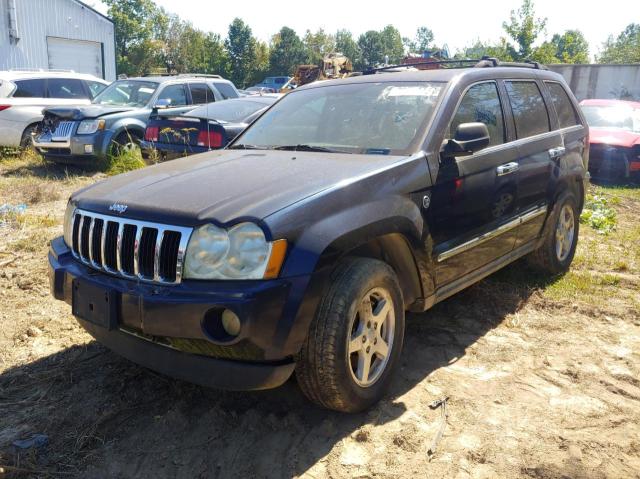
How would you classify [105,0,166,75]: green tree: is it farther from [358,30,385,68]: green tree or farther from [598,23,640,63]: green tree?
[598,23,640,63]: green tree

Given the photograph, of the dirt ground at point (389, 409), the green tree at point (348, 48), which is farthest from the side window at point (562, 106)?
the green tree at point (348, 48)

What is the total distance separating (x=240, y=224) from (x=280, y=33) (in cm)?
5681

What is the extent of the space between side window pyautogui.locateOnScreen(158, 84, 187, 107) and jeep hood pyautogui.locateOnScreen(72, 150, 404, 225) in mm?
7364

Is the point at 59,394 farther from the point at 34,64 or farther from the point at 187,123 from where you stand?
the point at 34,64

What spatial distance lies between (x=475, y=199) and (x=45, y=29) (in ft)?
78.1

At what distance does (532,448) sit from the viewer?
9.10 ft

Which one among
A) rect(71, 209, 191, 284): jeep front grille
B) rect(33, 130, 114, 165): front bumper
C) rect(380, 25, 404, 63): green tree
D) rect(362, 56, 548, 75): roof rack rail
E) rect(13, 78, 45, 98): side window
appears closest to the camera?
rect(71, 209, 191, 284): jeep front grille

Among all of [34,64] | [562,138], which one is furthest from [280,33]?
[562,138]

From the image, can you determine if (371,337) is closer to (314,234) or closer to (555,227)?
(314,234)

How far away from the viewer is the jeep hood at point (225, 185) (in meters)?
2.63

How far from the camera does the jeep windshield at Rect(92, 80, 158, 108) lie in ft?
34.6

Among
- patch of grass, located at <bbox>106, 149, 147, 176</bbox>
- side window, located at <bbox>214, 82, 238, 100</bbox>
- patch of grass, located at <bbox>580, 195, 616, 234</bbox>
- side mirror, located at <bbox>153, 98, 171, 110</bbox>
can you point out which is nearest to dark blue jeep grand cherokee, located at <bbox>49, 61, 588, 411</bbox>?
patch of grass, located at <bbox>580, 195, 616, 234</bbox>

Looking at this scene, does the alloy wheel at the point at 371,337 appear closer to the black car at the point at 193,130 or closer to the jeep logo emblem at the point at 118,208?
the jeep logo emblem at the point at 118,208

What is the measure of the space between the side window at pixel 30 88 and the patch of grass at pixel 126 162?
3.17m
